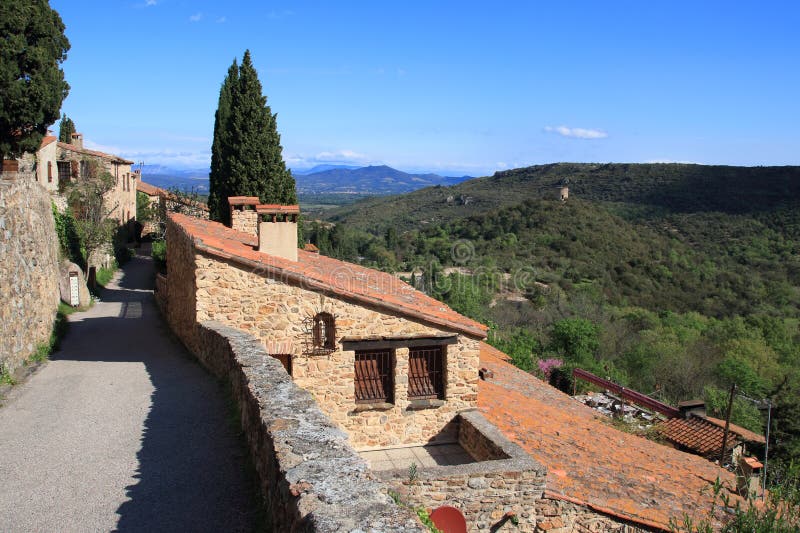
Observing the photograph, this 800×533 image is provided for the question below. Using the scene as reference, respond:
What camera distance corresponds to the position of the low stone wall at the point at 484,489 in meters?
8.00

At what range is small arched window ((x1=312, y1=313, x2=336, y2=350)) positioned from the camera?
10.7 metres

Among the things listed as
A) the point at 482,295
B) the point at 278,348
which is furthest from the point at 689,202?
the point at 278,348

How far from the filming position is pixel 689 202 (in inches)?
2212

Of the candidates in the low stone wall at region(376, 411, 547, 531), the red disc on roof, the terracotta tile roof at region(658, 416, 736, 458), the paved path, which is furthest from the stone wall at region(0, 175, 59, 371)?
the terracotta tile roof at region(658, 416, 736, 458)

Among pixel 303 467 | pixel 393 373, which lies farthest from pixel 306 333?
pixel 303 467

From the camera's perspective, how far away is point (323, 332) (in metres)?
10.7

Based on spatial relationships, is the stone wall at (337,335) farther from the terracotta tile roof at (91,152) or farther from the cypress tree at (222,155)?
the terracotta tile roof at (91,152)

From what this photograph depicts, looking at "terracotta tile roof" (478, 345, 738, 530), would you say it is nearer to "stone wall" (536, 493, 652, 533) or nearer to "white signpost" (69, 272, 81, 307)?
"stone wall" (536, 493, 652, 533)

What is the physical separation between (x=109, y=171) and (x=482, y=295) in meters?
22.3

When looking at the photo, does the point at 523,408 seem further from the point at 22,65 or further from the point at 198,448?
the point at 22,65

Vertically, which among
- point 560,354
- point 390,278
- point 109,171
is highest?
point 109,171

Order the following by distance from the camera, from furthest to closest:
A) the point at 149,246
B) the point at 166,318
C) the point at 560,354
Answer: the point at 149,246 < the point at 560,354 < the point at 166,318

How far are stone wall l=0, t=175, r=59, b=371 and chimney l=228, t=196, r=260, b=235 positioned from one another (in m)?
4.70

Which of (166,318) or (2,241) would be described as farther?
(166,318)
